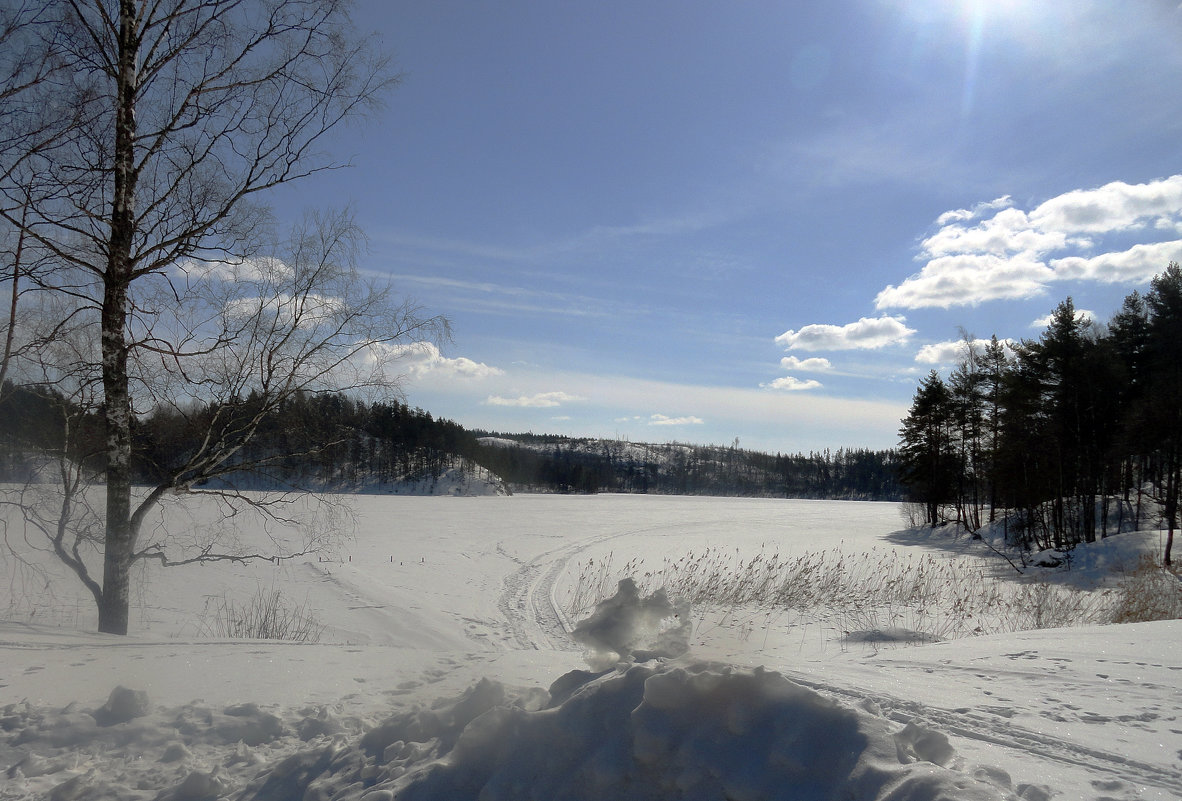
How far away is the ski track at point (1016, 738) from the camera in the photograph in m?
2.45

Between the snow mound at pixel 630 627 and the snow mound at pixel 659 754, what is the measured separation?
0.70m

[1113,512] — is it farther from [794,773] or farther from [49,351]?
[49,351]

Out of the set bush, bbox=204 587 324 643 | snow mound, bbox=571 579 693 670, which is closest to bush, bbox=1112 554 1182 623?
snow mound, bbox=571 579 693 670

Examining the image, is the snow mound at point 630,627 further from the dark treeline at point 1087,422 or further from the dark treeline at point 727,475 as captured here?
the dark treeline at point 727,475

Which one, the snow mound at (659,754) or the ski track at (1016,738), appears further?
the ski track at (1016,738)

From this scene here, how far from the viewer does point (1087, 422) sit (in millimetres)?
24938

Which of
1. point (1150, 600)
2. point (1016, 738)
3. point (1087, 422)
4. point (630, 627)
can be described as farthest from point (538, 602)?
point (1087, 422)

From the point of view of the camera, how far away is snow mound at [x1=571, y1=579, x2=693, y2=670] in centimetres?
369

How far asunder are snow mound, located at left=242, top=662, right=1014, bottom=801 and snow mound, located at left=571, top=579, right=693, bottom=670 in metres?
0.70

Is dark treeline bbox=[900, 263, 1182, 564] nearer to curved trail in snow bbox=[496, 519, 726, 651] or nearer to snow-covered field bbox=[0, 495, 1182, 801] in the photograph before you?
curved trail in snow bbox=[496, 519, 726, 651]

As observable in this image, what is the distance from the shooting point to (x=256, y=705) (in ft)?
11.8

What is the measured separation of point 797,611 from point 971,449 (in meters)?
28.1

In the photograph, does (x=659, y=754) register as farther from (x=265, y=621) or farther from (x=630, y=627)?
(x=265, y=621)

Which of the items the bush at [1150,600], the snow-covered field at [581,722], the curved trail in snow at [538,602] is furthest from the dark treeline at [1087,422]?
the snow-covered field at [581,722]
